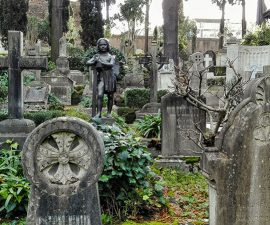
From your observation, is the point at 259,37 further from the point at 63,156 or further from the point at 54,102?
the point at 63,156

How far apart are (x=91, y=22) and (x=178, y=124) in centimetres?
2830

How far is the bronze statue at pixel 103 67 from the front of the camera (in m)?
9.46

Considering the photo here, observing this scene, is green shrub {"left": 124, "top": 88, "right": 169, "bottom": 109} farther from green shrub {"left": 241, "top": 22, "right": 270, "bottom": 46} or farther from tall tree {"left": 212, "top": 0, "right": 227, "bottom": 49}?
tall tree {"left": 212, "top": 0, "right": 227, "bottom": 49}

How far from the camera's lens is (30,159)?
4645 millimetres

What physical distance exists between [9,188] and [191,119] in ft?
15.1

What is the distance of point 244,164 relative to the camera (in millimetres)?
4539

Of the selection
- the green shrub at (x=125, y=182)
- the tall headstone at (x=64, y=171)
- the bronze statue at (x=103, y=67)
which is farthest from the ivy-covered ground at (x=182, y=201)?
the bronze statue at (x=103, y=67)

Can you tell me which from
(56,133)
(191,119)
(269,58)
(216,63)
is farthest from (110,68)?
(216,63)

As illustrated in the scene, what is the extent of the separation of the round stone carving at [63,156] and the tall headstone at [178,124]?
5.13 m

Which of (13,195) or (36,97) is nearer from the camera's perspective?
(13,195)

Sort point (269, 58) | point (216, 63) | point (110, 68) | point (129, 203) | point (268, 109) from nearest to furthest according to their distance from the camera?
point (268, 109)
point (129, 203)
point (110, 68)
point (269, 58)
point (216, 63)

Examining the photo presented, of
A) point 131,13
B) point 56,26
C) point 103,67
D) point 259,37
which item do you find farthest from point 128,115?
point 131,13

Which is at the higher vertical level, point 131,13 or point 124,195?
point 131,13

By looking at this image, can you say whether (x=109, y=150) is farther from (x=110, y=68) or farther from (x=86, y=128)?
(x=110, y=68)
